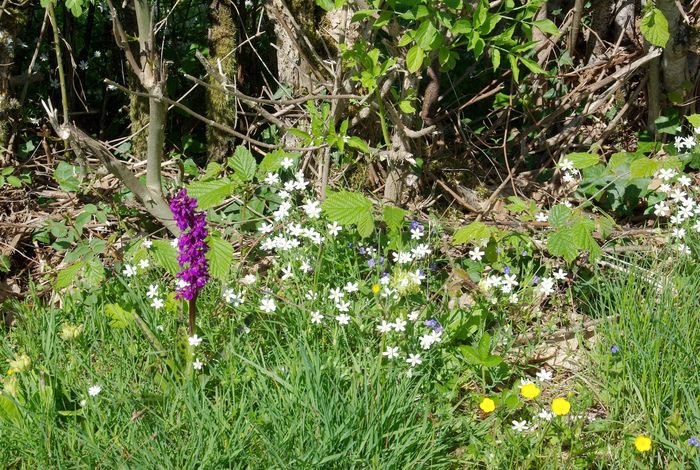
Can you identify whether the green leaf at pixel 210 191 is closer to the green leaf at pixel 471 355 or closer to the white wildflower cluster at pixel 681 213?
the green leaf at pixel 471 355

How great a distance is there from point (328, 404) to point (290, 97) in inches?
83.5

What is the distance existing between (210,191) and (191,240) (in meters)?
0.85

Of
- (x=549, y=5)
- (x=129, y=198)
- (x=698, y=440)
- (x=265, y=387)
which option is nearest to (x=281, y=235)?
(x=265, y=387)

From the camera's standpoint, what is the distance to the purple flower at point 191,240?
8.12ft

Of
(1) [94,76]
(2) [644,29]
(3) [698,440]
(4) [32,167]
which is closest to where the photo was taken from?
(3) [698,440]

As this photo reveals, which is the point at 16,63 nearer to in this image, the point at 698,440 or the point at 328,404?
the point at 328,404

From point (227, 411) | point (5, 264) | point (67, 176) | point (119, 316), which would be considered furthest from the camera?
point (67, 176)

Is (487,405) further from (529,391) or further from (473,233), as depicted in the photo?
(473,233)

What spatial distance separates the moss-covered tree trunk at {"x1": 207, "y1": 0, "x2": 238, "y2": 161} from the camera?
420 centimetres

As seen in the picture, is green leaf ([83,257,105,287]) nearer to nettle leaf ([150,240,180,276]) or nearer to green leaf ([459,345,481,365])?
nettle leaf ([150,240,180,276])

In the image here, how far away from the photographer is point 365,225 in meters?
3.14

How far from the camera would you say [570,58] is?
165 inches

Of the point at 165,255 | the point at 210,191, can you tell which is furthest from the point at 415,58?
the point at 165,255

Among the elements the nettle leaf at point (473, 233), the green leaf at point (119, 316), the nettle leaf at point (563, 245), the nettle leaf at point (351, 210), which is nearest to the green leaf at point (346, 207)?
the nettle leaf at point (351, 210)
